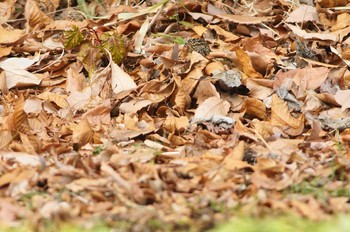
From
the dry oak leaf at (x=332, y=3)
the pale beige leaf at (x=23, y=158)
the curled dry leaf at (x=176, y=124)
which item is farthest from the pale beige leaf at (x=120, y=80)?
the dry oak leaf at (x=332, y=3)

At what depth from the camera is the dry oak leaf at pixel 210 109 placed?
13.9 ft

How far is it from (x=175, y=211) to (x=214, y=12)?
2.64 meters

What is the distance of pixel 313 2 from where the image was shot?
17.4ft

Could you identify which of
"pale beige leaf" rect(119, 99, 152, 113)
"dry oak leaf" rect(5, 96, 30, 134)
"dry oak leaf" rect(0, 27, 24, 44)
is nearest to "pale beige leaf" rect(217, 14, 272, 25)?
"pale beige leaf" rect(119, 99, 152, 113)

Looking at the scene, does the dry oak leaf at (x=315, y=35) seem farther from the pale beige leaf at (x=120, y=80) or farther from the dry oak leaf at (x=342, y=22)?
the pale beige leaf at (x=120, y=80)

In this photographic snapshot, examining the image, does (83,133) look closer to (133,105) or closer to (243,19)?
(133,105)

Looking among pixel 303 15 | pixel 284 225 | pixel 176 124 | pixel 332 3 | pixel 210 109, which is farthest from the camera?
pixel 332 3

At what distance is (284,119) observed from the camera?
13.7 ft

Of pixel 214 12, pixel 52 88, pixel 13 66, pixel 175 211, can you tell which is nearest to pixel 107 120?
pixel 52 88

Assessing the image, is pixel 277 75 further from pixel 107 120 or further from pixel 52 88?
pixel 52 88

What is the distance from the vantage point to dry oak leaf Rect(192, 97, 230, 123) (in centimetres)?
422

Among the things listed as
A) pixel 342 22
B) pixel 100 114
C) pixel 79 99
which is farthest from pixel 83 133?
pixel 342 22

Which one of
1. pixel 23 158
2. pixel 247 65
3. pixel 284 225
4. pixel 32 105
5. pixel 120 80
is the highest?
pixel 284 225

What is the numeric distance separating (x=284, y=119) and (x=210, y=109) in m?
0.43
